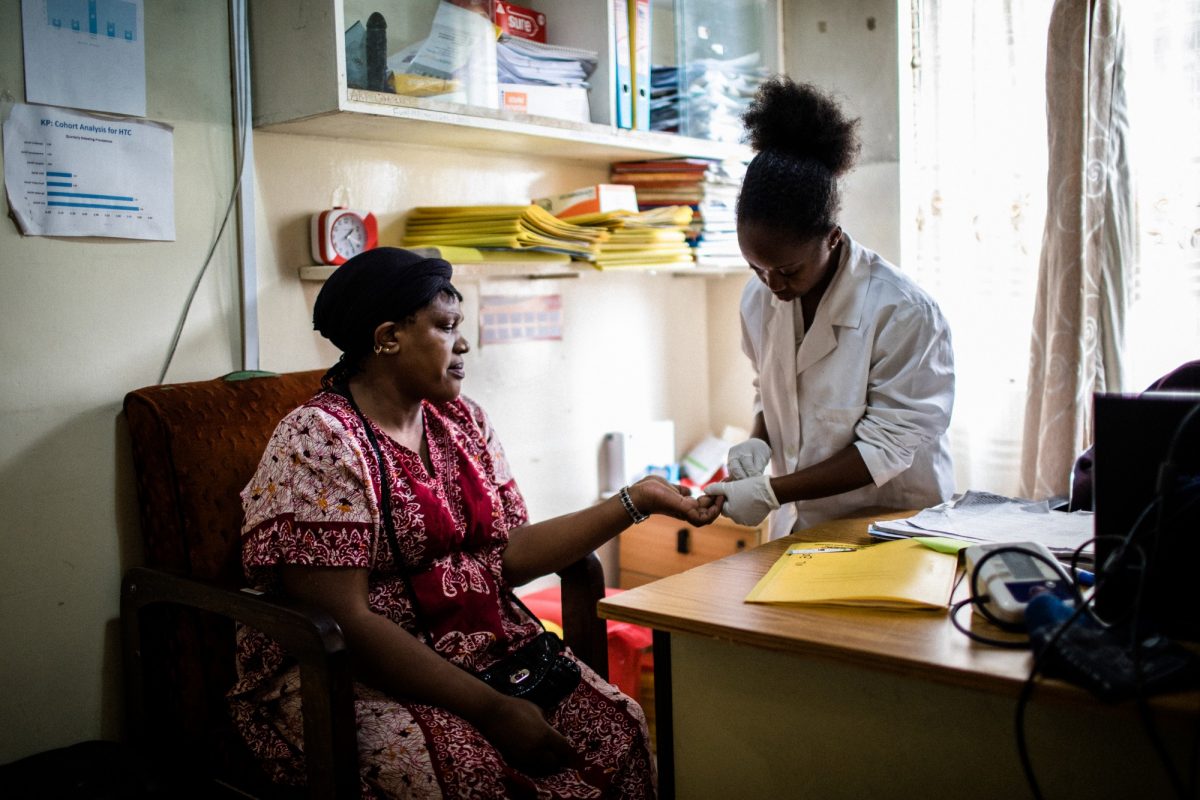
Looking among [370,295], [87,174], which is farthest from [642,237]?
[87,174]

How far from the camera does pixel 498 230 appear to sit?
2.22 metres

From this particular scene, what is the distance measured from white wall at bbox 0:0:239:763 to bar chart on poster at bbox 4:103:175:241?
3 centimetres

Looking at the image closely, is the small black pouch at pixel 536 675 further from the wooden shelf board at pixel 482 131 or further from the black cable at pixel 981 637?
the wooden shelf board at pixel 482 131

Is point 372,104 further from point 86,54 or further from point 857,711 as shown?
point 857,711

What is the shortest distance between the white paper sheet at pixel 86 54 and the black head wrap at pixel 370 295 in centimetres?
58

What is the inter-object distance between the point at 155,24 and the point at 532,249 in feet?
2.89

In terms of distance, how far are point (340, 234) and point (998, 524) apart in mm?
1430

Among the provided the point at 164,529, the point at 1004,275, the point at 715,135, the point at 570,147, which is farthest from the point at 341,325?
the point at 1004,275

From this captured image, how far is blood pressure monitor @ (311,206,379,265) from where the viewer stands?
6.99ft

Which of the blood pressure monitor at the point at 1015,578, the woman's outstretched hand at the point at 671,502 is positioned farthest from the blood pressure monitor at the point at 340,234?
the blood pressure monitor at the point at 1015,578

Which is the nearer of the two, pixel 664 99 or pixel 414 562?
pixel 414 562

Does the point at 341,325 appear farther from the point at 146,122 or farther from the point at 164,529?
the point at 146,122

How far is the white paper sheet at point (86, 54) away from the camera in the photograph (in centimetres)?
174

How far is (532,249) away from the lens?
2312mm
